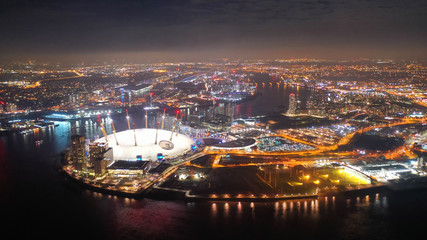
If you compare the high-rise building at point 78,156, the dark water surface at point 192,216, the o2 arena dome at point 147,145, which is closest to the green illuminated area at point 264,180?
the dark water surface at point 192,216

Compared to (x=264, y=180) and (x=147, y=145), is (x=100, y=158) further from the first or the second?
(x=264, y=180)

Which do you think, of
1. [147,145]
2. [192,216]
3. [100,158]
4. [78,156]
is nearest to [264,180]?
[192,216]

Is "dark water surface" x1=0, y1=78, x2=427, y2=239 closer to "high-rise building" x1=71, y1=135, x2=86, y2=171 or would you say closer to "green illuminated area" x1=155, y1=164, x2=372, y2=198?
"green illuminated area" x1=155, y1=164, x2=372, y2=198

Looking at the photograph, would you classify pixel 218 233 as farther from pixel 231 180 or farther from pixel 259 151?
pixel 259 151

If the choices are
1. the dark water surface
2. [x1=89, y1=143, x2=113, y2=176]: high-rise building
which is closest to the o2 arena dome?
[x1=89, y1=143, x2=113, y2=176]: high-rise building

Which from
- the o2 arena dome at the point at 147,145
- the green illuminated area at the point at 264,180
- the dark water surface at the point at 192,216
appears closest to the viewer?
the dark water surface at the point at 192,216

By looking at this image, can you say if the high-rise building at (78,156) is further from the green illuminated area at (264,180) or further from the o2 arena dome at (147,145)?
the green illuminated area at (264,180)
